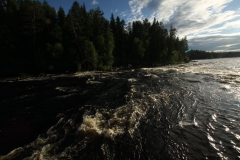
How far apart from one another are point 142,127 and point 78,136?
3387mm

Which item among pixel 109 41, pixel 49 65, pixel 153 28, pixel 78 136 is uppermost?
pixel 153 28

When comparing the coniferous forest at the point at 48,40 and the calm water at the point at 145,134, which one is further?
the coniferous forest at the point at 48,40

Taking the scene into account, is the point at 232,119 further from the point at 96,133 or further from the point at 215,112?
the point at 96,133

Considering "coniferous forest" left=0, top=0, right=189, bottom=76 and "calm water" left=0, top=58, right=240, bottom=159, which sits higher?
"coniferous forest" left=0, top=0, right=189, bottom=76

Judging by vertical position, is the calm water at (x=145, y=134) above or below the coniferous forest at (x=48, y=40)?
below

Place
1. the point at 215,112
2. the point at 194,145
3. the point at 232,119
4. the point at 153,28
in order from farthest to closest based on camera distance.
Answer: the point at 153,28, the point at 215,112, the point at 232,119, the point at 194,145

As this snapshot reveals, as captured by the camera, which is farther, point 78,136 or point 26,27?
point 26,27

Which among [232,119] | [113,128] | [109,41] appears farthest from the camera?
[109,41]

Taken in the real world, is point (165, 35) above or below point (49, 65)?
above

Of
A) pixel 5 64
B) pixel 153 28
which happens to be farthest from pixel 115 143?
pixel 153 28

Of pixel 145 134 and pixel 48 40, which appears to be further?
pixel 48 40

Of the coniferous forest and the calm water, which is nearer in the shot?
the calm water

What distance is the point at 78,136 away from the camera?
21.7 feet

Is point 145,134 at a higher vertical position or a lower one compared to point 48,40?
lower
